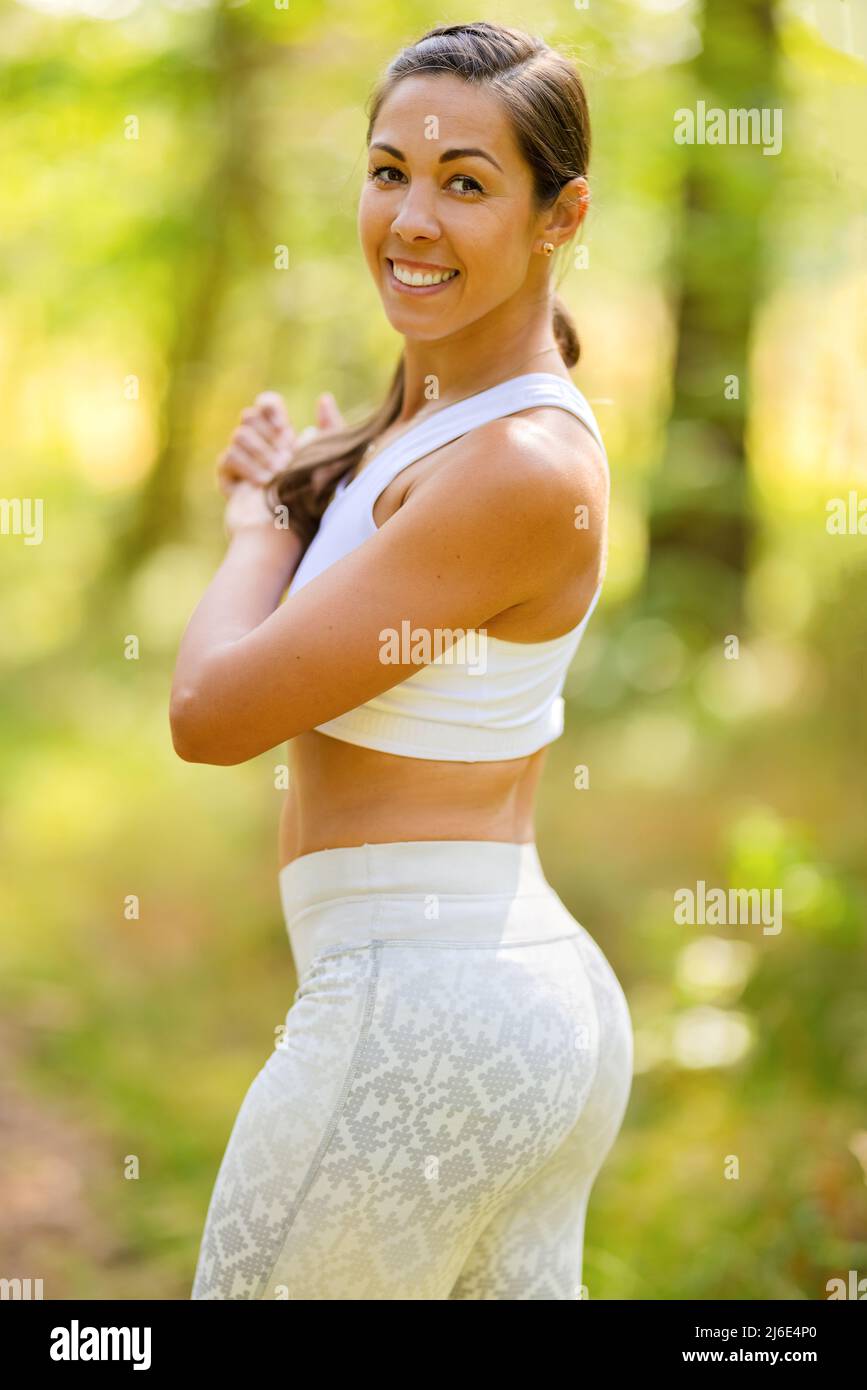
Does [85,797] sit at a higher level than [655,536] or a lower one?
lower

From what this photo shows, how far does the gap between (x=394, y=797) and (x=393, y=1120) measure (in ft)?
1.25

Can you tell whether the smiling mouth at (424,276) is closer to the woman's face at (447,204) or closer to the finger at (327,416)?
the woman's face at (447,204)

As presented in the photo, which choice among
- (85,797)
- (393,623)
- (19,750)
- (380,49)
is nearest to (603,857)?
(85,797)

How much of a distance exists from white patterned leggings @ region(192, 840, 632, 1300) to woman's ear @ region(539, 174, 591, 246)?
77cm

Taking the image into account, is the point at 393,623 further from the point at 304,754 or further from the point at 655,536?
the point at 655,536

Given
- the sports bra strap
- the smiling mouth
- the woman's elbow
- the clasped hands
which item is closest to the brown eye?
the smiling mouth

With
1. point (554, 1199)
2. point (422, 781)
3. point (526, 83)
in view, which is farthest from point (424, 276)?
point (554, 1199)

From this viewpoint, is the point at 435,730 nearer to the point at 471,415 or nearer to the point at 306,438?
the point at 471,415

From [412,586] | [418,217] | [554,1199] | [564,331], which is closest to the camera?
[412,586]

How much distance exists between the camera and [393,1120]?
1.63m

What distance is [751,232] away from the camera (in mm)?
5918

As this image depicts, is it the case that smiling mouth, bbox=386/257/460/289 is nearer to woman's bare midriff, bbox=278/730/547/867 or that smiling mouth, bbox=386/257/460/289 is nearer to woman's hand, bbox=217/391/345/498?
woman's hand, bbox=217/391/345/498

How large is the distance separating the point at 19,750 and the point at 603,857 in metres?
3.25

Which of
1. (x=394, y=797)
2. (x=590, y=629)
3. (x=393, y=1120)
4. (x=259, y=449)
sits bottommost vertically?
(x=393, y=1120)
